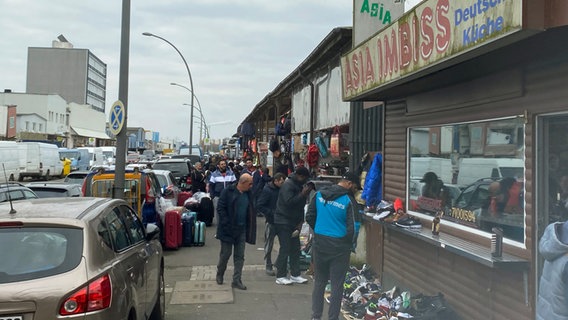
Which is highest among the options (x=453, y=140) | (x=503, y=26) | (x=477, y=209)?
(x=503, y=26)

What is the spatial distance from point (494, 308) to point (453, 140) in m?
1.92

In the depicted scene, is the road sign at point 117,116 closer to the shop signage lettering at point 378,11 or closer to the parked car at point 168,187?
the parked car at point 168,187

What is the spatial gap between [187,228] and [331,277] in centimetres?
A: 594

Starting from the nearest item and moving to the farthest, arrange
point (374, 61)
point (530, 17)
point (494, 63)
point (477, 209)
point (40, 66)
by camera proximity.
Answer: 1. point (530, 17)
2. point (494, 63)
3. point (477, 209)
4. point (374, 61)
5. point (40, 66)

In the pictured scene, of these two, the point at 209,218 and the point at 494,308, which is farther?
the point at 209,218

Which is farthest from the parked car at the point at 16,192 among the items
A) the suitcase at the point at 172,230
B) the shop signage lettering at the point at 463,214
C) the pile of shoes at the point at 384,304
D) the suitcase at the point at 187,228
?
the shop signage lettering at the point at 463,214

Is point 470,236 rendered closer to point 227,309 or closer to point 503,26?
point 503,26

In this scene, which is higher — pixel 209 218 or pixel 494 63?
pixel 494 63

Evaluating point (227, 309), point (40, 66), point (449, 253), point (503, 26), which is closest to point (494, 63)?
point (503, 26)

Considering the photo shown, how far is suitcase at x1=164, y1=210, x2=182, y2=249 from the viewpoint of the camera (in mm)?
10289

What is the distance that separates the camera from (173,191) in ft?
43.6

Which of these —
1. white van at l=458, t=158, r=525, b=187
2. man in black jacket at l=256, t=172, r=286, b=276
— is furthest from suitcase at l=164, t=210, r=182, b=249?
white van at l=458, t=158, r=525, b=187

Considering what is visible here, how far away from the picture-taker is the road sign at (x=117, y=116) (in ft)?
31.5

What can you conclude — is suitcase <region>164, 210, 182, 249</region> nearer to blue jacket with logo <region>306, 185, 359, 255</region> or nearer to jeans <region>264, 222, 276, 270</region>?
jeans <region>264, 222, 276, 270</region>
